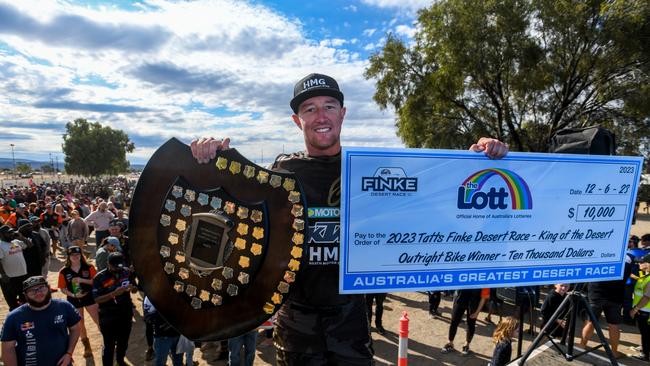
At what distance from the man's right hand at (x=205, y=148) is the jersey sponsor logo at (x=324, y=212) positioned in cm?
76

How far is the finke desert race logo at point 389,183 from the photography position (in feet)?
8.73

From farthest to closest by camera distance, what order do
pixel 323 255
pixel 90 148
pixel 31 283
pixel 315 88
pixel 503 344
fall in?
pixel 90 148 < pixel 503 344 < pixel 31 283 < pixel 323 255 < pixel 315 88

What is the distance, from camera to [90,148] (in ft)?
162

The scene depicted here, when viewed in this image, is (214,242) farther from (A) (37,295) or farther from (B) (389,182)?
(A) (37,295)

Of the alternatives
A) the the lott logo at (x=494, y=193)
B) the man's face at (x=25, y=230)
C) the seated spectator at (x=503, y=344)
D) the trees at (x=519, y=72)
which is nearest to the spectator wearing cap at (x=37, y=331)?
the man's face at (x=25, y=230)

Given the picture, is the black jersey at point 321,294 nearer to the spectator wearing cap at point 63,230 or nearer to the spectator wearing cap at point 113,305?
the spectator wearing cap at point 113,305

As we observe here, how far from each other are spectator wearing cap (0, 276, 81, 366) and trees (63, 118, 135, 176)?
53847 mm

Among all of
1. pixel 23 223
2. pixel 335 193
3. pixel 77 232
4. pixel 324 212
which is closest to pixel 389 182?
pixel 335 193

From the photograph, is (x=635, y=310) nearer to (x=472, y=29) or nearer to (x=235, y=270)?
(x=235, y=270)

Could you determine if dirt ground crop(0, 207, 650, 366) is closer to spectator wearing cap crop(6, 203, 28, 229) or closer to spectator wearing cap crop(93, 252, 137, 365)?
spectator wearing cap crop(93, 252, 137, 365)

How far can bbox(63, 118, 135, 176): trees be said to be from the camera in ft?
160

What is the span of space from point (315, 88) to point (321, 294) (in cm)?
143

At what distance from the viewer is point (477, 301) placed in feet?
20.8

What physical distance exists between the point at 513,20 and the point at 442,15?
3.25 meters
